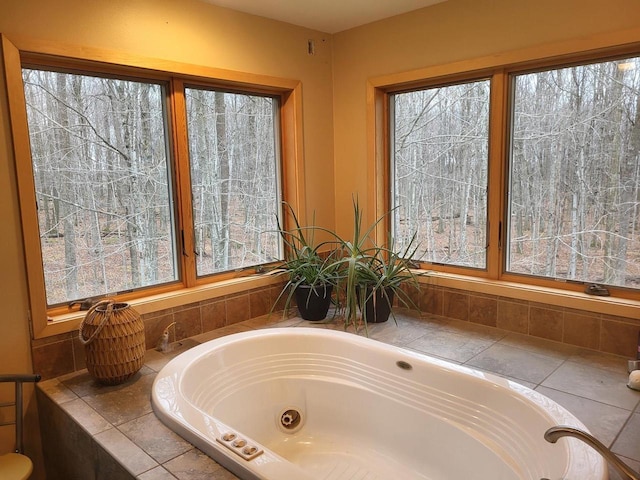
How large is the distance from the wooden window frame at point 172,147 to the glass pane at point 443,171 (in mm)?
694

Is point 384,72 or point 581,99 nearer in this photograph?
point 581,99

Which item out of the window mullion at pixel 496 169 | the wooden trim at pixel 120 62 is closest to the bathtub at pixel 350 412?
the window mullion at pixel 496 169

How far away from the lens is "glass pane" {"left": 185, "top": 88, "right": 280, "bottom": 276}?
2.87m

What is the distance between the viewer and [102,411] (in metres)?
1.97

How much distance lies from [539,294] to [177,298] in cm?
196

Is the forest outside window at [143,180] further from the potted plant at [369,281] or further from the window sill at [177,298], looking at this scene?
the potted plant at [369,281]

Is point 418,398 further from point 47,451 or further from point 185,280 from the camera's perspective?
point 47,451

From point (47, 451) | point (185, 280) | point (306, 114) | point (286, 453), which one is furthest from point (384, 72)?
point (47, 451)

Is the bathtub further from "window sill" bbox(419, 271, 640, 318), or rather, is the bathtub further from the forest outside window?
"window sill" bbox(419, 271, 640, 318)


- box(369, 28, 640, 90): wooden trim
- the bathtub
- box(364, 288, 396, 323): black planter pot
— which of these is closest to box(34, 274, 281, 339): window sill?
the bathtub

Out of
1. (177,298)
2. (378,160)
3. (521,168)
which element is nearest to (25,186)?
(177,298)

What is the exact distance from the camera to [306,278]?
3.04 metres

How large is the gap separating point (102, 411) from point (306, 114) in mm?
2158

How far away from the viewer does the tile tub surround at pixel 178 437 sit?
166 centimetres
